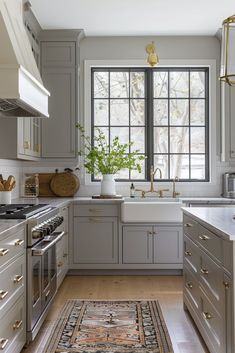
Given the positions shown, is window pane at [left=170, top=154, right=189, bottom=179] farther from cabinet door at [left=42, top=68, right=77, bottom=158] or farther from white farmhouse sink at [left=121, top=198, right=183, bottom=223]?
cabinet door at [left=42, top=68, right=77, bottom=158]

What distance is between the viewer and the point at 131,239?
16.7 ft

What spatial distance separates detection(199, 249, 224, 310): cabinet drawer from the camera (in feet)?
7.99

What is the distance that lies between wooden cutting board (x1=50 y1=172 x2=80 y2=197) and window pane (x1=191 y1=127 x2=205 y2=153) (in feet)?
5.04

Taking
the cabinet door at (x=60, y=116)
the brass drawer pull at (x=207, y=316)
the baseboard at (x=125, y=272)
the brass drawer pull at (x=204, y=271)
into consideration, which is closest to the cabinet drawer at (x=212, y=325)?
the brass drawer pull at (x=207, y=316)

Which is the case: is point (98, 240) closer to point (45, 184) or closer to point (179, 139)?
point (45, 184)

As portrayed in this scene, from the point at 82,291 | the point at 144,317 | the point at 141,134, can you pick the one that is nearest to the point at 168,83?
the point at 141,134

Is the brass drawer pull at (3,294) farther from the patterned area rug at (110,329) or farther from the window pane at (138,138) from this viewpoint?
the window pane at (138,138)

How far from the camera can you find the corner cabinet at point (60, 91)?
537 centimetres

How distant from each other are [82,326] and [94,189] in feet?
7.89

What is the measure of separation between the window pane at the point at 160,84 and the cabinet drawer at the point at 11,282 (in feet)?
A: 11.4

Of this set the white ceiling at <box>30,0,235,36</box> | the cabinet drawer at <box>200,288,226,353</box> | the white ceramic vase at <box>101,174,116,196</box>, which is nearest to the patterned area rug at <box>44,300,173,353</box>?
the cabinet drawer at <box>200,288,226,353</box>

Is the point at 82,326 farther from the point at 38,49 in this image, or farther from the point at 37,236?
the point at 38,49

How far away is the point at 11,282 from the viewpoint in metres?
2.55

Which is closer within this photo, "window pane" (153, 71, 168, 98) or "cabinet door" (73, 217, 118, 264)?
"cabinet door" (73, 217, 118, 264)
